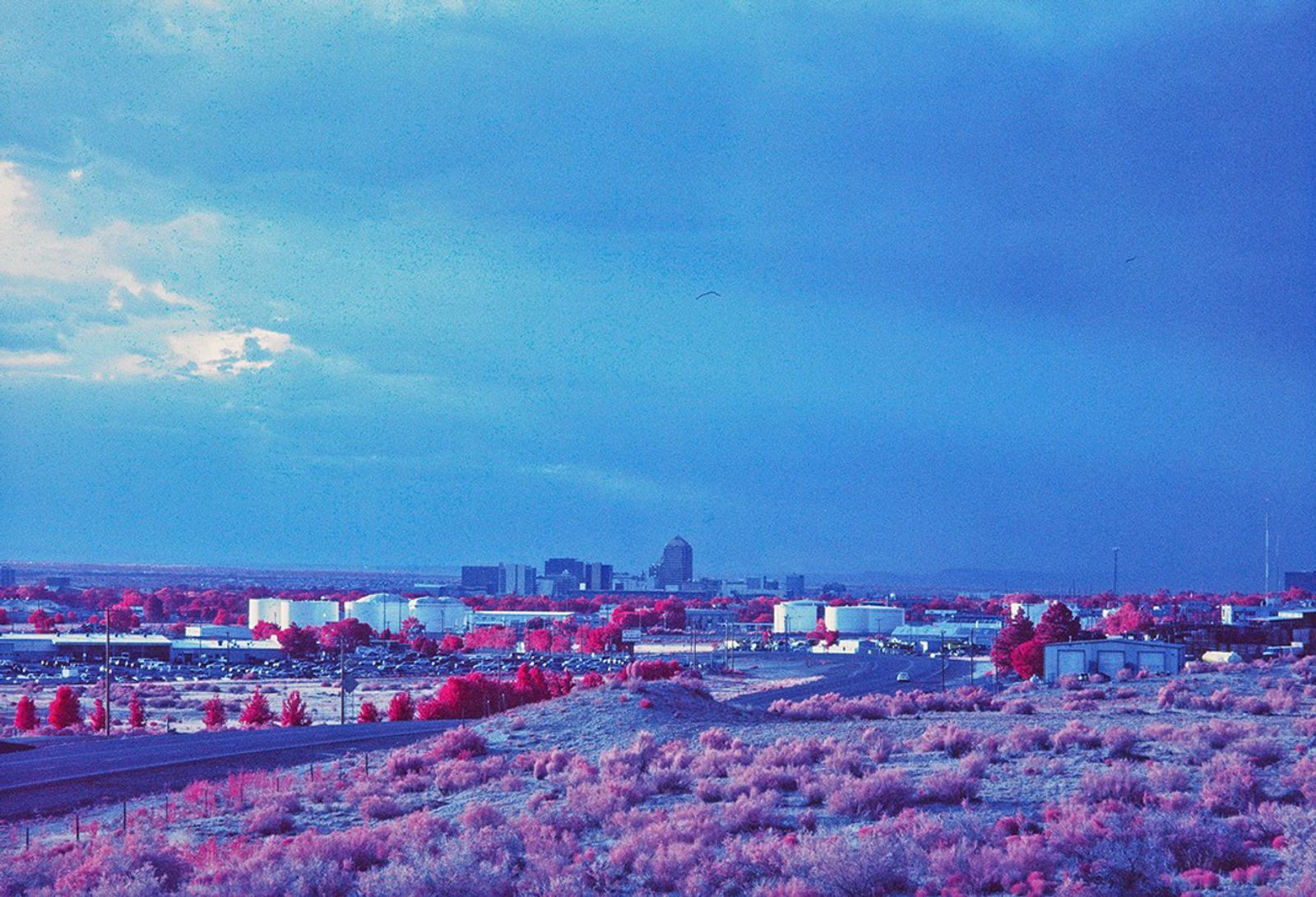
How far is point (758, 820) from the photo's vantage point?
16562 millimetres

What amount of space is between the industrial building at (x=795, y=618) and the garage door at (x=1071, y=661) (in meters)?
89.5

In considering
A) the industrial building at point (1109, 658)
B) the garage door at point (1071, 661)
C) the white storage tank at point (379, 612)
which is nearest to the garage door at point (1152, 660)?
the industrial building at point (1109, 658)

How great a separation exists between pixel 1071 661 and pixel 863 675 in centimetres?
1461

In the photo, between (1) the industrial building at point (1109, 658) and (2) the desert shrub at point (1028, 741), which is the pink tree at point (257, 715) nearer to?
(1) the industrial building at point (1109, 658)

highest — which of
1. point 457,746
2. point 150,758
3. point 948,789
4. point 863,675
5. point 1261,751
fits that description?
point 1261,751

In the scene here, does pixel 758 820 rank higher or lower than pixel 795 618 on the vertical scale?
higher

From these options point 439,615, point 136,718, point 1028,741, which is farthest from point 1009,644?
point 439,615

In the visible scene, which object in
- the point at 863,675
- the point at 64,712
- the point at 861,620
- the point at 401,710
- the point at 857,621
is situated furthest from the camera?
the point at 861,620

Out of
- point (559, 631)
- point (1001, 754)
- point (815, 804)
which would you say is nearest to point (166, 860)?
point (815, 804)

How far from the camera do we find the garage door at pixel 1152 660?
55.6 metres

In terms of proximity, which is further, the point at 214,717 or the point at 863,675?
the point at 863,675

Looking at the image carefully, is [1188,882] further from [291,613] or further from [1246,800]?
[291,613]

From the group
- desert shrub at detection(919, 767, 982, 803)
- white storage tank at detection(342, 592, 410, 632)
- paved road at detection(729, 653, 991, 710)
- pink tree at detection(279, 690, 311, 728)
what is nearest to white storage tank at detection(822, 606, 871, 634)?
paved road at detection(729, 653, 991, 710)

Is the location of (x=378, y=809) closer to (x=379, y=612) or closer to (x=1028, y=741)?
(x=1028, y=741)
